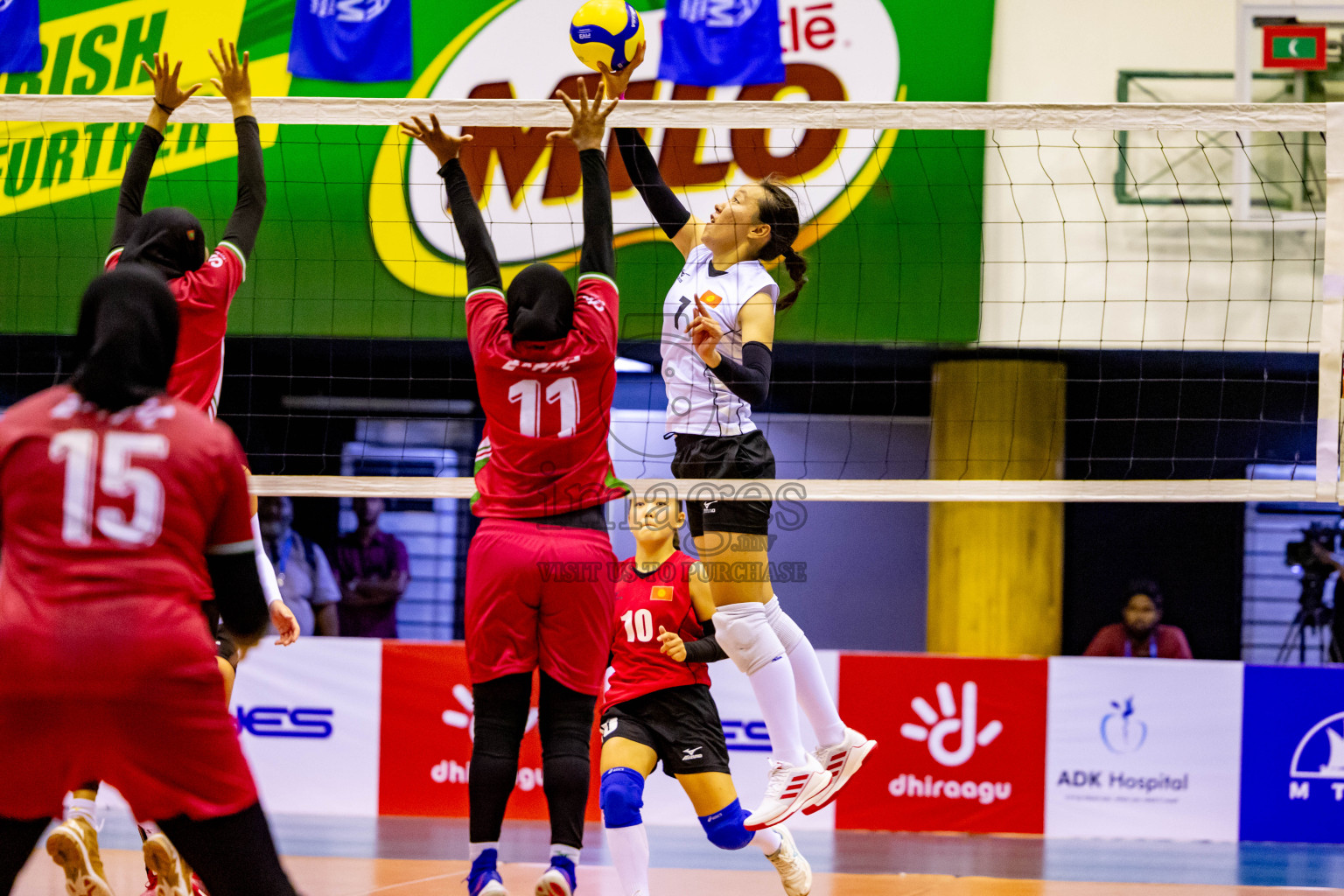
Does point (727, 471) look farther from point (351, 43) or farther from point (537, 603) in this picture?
point (351, 43)

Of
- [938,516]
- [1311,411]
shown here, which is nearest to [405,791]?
[938,516]

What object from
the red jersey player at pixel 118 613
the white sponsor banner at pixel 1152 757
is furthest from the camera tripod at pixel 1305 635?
the red jersey player at pixel 118 613

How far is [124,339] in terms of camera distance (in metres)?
2.35

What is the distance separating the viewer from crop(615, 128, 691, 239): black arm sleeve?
16.0ft

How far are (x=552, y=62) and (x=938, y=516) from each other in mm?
4255

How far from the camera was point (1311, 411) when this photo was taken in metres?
10.9

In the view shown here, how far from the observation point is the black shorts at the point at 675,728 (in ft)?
16.4

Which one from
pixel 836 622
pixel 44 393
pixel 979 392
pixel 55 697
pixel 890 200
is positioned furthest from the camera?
pixel 836 622

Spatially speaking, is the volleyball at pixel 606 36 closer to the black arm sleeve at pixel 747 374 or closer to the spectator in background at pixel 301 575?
the black arm sleeve at pixel 747 374

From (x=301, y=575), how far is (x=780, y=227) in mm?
5710

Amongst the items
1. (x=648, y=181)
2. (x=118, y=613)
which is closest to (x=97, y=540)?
(x=118, y=613)

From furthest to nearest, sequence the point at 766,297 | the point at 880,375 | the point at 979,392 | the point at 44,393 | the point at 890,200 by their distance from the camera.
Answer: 1. the point at 880,375
2. the point at 979,392
3. the point at 890,200
4. the point at 766,297
5. the point at 44,393

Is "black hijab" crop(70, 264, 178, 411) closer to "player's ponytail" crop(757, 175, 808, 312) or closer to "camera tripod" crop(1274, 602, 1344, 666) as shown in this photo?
"player's ponytail" crop(757, 175, 808, 312)

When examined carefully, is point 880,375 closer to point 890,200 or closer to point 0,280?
point 890,200
